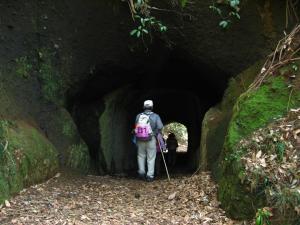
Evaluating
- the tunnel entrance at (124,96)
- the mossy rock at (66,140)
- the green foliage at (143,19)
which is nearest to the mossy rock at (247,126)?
the green foliage at (143,19)

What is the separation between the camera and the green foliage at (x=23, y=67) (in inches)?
341

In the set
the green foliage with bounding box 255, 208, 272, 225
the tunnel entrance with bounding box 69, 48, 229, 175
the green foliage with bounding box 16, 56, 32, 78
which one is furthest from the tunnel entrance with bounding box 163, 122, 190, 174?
the green foliage with bounding box 255, 208, 272, 225

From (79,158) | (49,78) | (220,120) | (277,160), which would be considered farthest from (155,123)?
(277,160)

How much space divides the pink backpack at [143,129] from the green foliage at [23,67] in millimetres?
2452

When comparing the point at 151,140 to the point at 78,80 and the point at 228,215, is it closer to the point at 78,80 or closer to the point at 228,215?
the point at 78,80

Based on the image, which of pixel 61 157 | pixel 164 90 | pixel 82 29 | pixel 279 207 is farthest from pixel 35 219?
pixel 164 90

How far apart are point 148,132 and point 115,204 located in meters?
2.56

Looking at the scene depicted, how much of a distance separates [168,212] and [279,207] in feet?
5.70

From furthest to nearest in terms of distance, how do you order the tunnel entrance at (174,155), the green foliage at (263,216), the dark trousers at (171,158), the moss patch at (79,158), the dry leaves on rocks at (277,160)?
1. the dark trousers at (171,158)
2. the tunnel entrance at (174,155)
3. the moss patch at (79,158)
4. the dry leaves on rocks at (277,160)
5. the green foliage at (263,216)

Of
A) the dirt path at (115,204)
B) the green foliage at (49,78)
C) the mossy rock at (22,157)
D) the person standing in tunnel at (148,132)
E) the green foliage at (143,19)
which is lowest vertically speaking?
the dirt path at (115,204)

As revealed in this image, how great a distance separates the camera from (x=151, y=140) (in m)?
8.98

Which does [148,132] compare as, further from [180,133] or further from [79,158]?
[180,133]

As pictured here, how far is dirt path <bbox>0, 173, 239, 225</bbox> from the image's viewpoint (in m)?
5.45

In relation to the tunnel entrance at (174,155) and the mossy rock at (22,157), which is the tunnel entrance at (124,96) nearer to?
the tunnel entrance at (174,155)
